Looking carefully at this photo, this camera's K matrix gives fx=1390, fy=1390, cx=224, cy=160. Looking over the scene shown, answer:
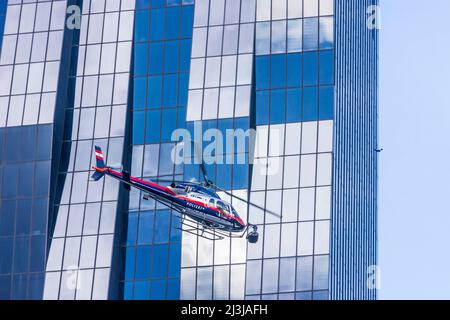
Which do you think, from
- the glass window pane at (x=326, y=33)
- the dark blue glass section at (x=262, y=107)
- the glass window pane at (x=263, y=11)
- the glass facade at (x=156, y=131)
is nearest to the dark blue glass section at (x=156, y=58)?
the glass facade at (x=156, y=131)

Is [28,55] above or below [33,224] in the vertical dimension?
above

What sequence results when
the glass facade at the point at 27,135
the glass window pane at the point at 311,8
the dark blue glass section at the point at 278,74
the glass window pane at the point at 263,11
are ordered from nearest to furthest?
the dark blue glass section at the point at 278,74 < the glass facade at the point at 27,135 < the glass window pane at the point at 311,8 < the glass window pane at the point at 263,11

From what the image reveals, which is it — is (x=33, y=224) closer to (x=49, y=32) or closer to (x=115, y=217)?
(x=115, y=217)

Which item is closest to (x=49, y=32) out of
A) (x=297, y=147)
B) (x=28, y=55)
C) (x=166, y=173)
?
(x=28, y=55)

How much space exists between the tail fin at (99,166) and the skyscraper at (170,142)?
5.37 metres

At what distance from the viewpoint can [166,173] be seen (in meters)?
141

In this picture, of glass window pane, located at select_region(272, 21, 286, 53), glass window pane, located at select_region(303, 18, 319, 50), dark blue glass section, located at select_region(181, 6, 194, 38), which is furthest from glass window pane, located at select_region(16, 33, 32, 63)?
glass window pane, located at select_region(303, 18, 319, 50)

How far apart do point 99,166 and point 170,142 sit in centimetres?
1053

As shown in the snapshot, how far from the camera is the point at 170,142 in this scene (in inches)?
5605

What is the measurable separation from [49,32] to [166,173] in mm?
20755

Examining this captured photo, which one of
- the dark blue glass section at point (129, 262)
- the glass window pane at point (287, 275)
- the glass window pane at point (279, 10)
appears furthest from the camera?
the glass window pane at point (279, 10)

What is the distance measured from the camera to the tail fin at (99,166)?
13350cm

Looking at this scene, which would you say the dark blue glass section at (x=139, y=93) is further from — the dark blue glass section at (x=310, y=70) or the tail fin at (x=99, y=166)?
the dark blue glass section at (x=310, y=70)

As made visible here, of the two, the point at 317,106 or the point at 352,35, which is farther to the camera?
the point at 352,35
